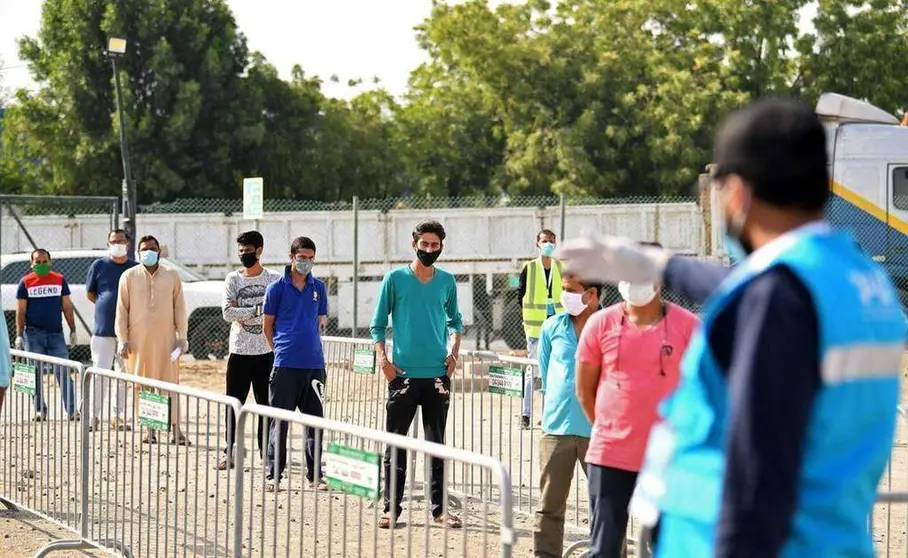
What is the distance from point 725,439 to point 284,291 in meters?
7.11

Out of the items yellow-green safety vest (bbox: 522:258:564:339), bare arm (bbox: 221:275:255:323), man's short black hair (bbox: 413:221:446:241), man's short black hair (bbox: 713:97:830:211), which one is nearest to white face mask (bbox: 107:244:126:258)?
bare arm (bbox: 221:275:255:323)

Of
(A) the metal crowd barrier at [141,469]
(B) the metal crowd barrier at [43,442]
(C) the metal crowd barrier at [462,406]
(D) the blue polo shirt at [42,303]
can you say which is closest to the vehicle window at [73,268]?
Result: (D) the blue polo shirt at [42,303]

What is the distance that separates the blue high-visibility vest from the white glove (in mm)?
278

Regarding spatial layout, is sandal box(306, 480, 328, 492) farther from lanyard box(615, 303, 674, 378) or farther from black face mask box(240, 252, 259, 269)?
black face mask box(240, 252, 259, 269)

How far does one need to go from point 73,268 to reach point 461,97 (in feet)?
70.8

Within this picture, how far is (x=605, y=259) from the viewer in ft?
9.32

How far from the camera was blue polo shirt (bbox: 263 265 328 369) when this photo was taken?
30.5ft

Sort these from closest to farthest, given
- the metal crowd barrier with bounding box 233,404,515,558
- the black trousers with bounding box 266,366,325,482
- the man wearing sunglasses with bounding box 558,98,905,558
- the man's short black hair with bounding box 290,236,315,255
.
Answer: the man wearing sunglasses with bounding box 558,98,905,558 → the metal crowd barrier with bounding box 233,404,515,558 → the black trousers with bounding box 266,366,325,482 → the man's short black hair with bounding box 290,236,315,255

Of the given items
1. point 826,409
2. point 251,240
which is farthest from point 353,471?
point 251,240

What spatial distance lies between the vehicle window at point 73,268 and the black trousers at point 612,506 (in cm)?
1348

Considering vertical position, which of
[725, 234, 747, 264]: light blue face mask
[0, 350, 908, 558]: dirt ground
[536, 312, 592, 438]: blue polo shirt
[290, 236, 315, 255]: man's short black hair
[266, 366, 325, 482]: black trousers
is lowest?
[0, 350, 908, 558]: dirt ground

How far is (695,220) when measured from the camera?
2081cm

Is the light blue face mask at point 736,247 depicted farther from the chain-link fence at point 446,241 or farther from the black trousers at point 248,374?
the chain-link fence at point 446,241

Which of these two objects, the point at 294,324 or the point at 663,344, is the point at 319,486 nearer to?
the point at 663,344
